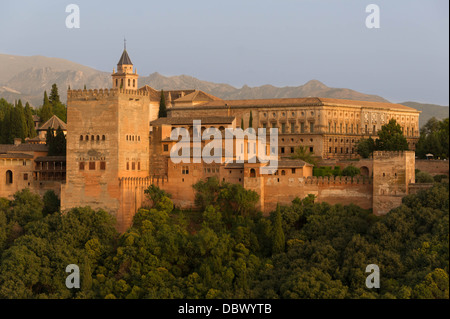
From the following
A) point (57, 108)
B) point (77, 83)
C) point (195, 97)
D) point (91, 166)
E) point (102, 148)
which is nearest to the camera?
point (102, 148)

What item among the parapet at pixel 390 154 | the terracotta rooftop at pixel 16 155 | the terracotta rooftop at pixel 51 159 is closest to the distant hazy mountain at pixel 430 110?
the terracotta rooftop at pixel 51 159

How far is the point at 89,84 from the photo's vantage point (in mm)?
162375

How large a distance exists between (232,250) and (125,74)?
2182 cm

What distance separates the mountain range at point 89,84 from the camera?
505ft

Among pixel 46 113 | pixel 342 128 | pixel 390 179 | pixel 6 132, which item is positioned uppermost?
pixel 46 113

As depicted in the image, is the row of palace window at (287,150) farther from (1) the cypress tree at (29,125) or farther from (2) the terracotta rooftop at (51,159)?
(2) the terracotta rooftop at (51,159)

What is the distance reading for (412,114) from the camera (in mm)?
79688

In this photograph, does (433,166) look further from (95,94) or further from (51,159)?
(51,159)

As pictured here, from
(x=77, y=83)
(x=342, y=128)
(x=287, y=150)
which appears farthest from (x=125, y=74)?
(x=77, y=83)

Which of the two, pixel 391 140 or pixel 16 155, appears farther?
pixel 391 140

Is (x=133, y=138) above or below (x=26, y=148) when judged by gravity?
above

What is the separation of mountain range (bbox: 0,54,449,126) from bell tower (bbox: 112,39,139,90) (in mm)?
80279

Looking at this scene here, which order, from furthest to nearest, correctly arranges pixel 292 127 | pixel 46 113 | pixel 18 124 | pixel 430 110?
pixel 430 110
pixel 292 127
pixel 46 113
pixel 18 124

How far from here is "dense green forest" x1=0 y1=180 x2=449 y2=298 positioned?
129 feet
